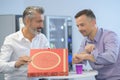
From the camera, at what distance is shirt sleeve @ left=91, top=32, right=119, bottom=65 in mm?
2025

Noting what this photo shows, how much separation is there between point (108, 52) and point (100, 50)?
0.41 ft

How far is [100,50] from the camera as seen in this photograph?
217 centimetres

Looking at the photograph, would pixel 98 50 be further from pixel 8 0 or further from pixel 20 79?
pixel 8 0

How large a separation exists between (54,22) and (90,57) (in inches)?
121

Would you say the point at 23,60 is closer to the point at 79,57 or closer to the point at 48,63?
the point at 48,63

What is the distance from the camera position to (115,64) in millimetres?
2145

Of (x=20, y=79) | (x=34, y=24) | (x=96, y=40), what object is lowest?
(x=20, y=79)

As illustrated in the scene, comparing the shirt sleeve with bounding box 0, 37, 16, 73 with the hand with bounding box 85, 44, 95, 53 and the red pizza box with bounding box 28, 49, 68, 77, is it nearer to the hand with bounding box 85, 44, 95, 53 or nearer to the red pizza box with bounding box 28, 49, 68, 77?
the red pizza box with bounding box 28, 49, 68, 77

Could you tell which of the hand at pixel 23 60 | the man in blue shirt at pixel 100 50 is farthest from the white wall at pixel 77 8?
the hand at pixel 23 60

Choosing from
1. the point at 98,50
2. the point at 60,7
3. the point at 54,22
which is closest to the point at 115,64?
the point at 98,50

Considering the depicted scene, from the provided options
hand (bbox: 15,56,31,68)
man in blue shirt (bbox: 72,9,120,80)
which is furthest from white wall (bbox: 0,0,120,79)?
hand (bbox: 15,56,31,68)

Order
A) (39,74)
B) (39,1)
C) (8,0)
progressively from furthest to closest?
(39,1)
(8,0)
(39,74)

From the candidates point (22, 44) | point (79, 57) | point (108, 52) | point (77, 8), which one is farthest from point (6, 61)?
point (77, 8)

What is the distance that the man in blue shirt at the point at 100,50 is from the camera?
6.68ft
